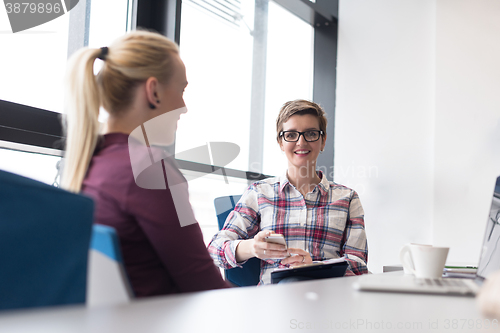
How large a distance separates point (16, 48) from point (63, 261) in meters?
1.47

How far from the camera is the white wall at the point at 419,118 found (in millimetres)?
2861

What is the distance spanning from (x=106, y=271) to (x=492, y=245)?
0.82m

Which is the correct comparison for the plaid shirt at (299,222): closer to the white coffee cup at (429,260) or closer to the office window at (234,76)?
the office window at (234,76)

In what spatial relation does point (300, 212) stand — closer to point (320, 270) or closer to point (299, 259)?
point (299, 259)

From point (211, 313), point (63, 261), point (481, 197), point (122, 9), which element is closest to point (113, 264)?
point (63, 261)

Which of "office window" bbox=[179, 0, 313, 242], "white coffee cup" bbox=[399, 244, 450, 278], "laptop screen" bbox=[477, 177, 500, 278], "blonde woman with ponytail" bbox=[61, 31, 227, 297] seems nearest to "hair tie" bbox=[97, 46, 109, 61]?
"blonde woman with ponytail" bbox=[61, 31, 227, 297]

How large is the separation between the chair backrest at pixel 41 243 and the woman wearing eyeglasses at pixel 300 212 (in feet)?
3.80

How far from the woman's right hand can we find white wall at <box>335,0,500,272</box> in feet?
6.05

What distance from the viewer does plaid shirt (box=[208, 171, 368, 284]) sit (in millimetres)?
1878

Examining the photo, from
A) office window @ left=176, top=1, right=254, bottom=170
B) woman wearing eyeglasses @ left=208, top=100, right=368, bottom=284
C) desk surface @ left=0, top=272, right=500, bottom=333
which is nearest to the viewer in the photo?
desk surface @ left=0, top=272, right=500, bottom=333

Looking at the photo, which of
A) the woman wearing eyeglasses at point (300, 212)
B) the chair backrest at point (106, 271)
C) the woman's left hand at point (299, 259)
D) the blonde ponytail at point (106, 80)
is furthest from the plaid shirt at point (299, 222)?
the chair backrest at point (106, 271)

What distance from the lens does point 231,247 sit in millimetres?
1767

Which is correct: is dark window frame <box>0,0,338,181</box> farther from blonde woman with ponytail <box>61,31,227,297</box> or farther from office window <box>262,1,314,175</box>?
blonde woman with ponytail <box>61,31,227,297</box>

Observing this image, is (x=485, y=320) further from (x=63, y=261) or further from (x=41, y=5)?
(x=41, y=5)
